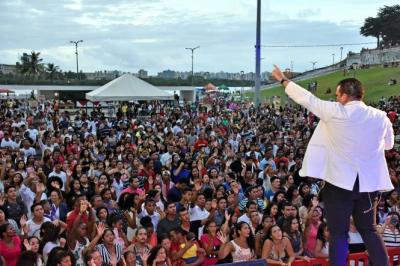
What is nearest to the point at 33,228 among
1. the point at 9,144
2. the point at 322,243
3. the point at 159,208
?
the point at 159,208

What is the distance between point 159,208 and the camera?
7.33 m

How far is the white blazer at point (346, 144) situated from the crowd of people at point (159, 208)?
2.48 m

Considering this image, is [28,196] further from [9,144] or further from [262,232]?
[9,144]

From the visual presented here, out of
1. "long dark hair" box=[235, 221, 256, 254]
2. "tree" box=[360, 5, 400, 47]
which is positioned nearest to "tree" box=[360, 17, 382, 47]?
"tree" box=[360, 5, 400, 47]

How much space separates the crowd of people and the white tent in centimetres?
383

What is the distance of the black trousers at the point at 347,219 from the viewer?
3084 millimetres

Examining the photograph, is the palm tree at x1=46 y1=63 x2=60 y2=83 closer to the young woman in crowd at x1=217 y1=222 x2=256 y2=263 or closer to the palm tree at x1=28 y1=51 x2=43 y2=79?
the palm tree at x1=28 y1=51 x2=43 y2=79

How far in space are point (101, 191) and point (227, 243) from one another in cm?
251

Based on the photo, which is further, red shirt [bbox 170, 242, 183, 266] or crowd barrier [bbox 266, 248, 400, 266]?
red shirt [bbox 170, 242, 183, 266]

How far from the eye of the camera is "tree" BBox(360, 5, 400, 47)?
262 feet

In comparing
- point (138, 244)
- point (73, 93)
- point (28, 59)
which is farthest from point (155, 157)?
point (28, 59)

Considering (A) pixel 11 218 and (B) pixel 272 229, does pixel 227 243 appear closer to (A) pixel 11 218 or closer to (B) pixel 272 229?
(B) pixel 272 229

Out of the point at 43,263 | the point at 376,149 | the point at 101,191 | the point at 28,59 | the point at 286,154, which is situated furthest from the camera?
the point at 28,59

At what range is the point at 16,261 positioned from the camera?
5.25m
